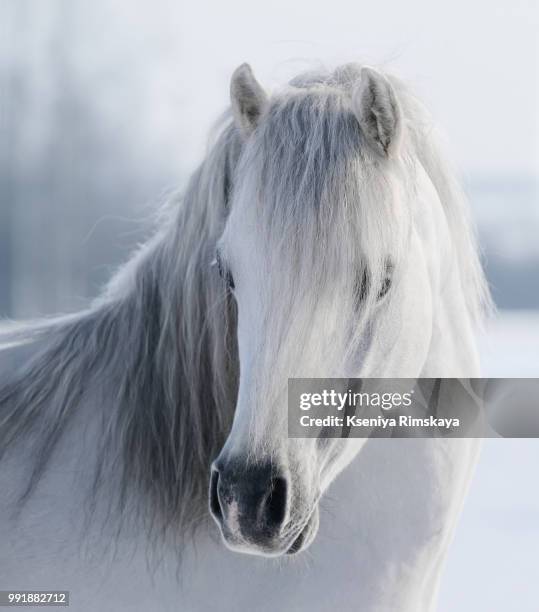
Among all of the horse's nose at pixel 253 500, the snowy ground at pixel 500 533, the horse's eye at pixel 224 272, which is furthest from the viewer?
the snowy ground at pixel 500 533

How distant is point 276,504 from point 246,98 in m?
0.51

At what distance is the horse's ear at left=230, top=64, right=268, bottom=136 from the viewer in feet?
3.21

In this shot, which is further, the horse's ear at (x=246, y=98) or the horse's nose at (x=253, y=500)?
the horse's ear at (x=246, y=98)

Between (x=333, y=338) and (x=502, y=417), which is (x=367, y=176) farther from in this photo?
(x=502, y=417)

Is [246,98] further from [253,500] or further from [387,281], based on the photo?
[253,500]

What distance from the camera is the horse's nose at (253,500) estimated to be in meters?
0.82

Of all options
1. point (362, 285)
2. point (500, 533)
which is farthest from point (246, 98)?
point (500, 533)

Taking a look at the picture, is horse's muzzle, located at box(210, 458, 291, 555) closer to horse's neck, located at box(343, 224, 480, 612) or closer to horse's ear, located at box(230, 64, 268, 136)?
horse's neck, located at box(343, 224, 480, 612)

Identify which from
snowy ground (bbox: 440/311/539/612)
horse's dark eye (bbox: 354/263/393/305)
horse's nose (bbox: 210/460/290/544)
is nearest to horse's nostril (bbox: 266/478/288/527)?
horse's nose (bbox: 210/460/290/544)

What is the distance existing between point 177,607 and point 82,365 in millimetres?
359

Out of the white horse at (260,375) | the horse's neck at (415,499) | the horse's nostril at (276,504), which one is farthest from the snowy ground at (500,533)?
the horse's nostril at (276,504)

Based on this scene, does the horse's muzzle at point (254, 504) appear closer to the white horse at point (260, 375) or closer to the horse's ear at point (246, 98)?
the white horse at point (260, 375)

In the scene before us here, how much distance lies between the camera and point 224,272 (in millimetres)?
949

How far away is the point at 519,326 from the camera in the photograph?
211 inches
